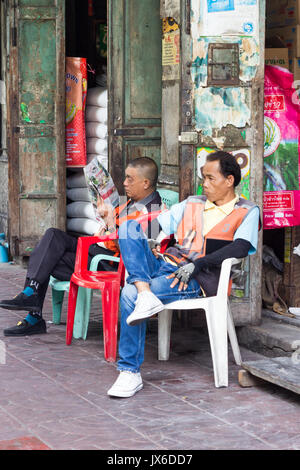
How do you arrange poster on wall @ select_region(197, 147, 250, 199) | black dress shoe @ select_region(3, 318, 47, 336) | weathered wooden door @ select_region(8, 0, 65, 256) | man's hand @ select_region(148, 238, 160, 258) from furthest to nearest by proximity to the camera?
1. weathered wooden door @ select_region(8, 0, 65, 256)
2. black dress shoe @ select_region(3, 318, 47, 336)
3. poster on wall @ select_region(197, 147, 250, 199)
4. man's hand @ select_region(148, 238, 160, 258)

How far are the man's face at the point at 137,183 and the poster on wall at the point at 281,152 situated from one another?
2.77ft

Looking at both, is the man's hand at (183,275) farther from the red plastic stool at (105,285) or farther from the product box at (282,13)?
the product box at (282,13)

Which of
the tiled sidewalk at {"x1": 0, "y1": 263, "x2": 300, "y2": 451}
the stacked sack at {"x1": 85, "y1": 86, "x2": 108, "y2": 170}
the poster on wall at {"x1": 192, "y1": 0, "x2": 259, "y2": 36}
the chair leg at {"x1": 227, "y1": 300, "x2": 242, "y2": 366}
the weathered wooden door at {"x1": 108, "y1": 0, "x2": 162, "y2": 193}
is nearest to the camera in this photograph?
the tiled sidewalk at {"x1": 0, "y1": 263, "x2": 300, "y2": 451}

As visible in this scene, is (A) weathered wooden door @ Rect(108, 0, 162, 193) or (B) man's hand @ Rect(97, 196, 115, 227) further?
(A) weathered wooden door @ Rect(108, 0, 162, 193)

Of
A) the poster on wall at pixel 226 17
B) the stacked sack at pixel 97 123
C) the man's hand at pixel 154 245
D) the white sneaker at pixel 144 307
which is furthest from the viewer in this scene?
the stacked sack at pixel 97 123

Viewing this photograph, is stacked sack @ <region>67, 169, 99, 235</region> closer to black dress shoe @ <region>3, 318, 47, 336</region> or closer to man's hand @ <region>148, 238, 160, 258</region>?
black dress shoe @ <region>3, 318, 47, 336</region>

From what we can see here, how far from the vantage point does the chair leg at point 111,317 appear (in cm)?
511

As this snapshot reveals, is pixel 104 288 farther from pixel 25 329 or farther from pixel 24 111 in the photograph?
pixel 24 111

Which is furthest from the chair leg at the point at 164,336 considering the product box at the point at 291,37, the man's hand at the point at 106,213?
the product box at the point at 291,37

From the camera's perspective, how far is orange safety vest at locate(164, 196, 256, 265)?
477 cm

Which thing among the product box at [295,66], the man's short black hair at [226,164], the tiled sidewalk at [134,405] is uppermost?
the product box at [295,66]

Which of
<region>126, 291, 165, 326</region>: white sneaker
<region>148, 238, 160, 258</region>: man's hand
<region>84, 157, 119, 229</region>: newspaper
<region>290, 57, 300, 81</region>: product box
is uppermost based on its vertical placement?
<region>290, 57, 300, 81</region>: product box

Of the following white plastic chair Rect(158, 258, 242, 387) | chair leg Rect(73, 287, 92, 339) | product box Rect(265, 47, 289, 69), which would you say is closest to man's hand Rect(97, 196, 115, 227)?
chair leg Rect(73, 287, 92, 339)

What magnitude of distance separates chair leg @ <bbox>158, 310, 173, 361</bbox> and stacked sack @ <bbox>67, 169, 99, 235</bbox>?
8.48 ft
